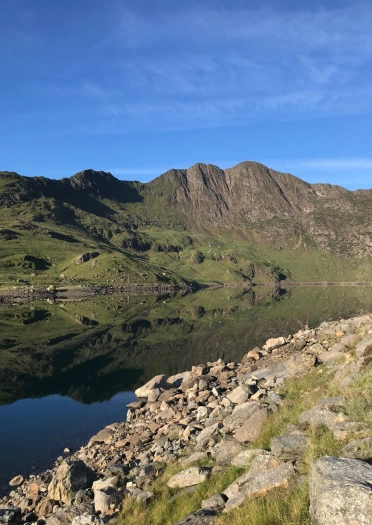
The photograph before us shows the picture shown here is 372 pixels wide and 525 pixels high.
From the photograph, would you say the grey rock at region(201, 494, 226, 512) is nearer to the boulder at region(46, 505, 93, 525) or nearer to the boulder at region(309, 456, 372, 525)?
the boulder at region(309, 456, 372, 525)

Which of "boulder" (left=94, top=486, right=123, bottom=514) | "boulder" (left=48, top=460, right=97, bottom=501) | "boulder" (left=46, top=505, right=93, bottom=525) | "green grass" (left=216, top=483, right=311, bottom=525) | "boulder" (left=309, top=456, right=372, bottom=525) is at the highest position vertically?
"boulder" (left=309, top=456, right=372, bottom=525)

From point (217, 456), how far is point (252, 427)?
2.44m

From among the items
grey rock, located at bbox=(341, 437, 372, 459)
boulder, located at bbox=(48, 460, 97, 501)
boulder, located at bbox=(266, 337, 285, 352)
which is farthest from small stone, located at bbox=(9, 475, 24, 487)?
boulder, located at bbox=(266, 337, 285, 352)

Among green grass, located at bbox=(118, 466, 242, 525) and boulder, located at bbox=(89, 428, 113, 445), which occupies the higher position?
green grass, located at bbox=(118, 466, 242, 525)

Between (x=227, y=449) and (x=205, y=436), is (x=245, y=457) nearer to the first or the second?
(x=227, y=449)

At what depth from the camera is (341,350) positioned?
28.4m

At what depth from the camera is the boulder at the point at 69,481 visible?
59.8 feet

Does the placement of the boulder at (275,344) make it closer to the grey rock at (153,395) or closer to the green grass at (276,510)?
the grey rock at (153,395)

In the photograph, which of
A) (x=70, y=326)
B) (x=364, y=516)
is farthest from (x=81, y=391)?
(x=70, y=326)

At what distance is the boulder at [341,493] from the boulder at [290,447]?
13.2 ft

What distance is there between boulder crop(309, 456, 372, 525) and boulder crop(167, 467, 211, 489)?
7334mm

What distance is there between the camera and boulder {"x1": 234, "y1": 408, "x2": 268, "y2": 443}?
1798cm

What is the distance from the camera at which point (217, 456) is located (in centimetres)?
1714

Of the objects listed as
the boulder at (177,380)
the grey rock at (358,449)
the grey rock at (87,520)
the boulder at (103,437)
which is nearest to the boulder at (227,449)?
the grey rock at (87,520)
